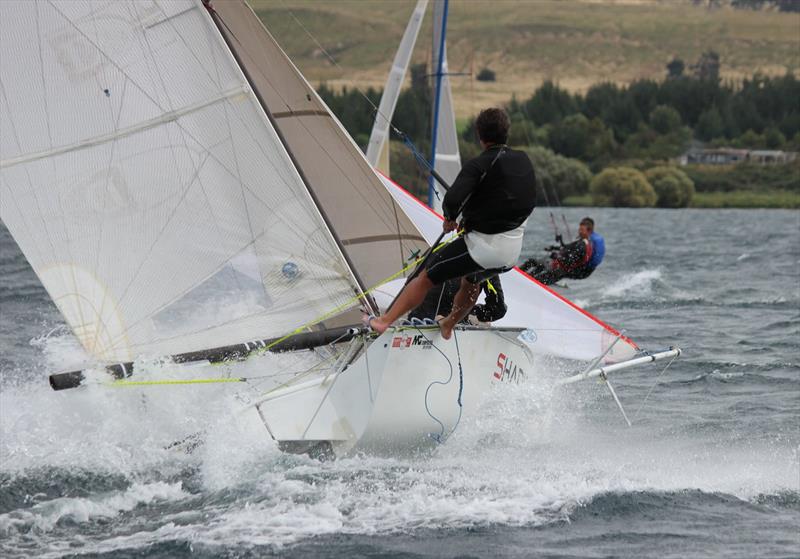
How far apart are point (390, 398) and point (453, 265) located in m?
0.90

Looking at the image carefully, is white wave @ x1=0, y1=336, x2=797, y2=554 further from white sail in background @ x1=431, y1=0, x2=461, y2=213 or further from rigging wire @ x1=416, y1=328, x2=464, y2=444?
white sail in background @ x1=431, y1=0, x2=461, y2=213

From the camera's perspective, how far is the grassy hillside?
5084 inches

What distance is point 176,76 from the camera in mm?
8227

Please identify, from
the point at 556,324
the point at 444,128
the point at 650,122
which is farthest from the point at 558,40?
the point at 556,324

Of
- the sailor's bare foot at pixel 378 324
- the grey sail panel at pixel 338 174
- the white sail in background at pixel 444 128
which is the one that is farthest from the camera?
the white sail in background at pixel 444 128

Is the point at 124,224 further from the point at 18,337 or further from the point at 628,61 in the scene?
the point at 628,61

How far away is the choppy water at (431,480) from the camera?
633 cm

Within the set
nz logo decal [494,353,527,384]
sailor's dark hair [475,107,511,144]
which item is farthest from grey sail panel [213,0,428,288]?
sailor's dark hair [475,107,511,144]

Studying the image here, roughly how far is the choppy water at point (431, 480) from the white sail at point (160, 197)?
0.59 metres

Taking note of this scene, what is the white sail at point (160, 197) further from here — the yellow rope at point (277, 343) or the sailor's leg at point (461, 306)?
the sailor's leg at point (461, 306)

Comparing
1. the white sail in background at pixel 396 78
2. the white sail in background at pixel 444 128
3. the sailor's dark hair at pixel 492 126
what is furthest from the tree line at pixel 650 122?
the sailor's dark hair at pixel 492 126

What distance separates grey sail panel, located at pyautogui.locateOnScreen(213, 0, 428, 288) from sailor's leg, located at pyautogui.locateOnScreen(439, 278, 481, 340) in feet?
4.69

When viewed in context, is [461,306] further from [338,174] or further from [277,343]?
[338,174]

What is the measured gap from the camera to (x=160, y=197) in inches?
324
